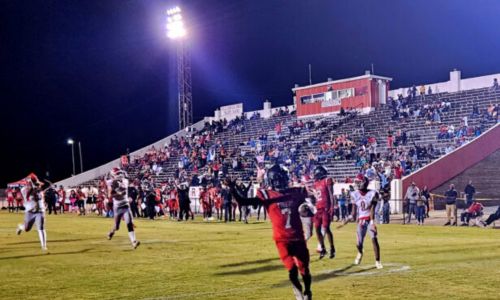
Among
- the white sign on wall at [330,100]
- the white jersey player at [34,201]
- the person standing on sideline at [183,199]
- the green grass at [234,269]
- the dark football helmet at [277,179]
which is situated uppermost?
the white sign on wall at [330,100]

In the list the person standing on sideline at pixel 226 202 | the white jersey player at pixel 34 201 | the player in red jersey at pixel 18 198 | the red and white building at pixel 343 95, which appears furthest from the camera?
the red and white building at pixel 343 95

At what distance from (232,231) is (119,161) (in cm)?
3570

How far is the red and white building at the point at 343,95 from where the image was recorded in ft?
154

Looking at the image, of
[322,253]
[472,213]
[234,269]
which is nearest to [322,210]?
[322,253]

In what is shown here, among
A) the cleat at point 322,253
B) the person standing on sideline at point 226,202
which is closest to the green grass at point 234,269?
the cleat at point 322,253

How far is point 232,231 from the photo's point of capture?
926 inches

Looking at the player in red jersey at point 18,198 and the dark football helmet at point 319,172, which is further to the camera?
the player in red jersey at point 18,198

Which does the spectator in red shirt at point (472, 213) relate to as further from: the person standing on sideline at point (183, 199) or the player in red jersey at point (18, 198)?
the player in red jersey at point (18, 198)

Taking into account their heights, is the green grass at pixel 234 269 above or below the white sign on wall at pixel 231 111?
below

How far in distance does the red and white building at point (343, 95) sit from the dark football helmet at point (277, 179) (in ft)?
128

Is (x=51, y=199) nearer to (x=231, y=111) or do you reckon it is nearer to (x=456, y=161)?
(x=231, y=111)

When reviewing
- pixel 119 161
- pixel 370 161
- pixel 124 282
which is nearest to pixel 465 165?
pixel 370 161

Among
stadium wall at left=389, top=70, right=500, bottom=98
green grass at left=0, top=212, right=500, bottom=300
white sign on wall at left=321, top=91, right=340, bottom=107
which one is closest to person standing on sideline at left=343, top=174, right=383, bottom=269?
green grass at left=0, top=212, right=500, bottom=300

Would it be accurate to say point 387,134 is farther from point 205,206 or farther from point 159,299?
A: point 159,299
